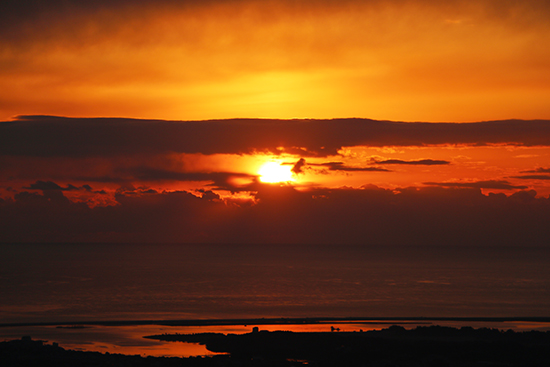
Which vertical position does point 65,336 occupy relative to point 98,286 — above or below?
below

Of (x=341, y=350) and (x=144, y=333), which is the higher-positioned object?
(x=144, y=333)

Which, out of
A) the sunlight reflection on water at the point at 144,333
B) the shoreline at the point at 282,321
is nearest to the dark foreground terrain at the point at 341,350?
the sunlight reflection on water at the point at 144,333

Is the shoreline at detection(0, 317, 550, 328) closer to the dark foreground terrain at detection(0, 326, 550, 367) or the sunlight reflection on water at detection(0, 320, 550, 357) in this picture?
the sunlight reflection on water at detection(0, 320, 550, 357)

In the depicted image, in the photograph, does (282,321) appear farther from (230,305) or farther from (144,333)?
(230,305)

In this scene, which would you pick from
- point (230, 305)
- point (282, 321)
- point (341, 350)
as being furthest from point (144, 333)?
point (230, 305)

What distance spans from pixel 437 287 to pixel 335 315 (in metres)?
61.2

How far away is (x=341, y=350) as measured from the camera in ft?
152

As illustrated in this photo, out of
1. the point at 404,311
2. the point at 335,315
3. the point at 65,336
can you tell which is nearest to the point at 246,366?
the point at 65,336

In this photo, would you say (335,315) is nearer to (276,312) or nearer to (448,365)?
(276,312)

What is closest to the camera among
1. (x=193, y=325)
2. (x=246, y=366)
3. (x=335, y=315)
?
(x=246, y=366)

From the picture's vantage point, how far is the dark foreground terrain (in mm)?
40625

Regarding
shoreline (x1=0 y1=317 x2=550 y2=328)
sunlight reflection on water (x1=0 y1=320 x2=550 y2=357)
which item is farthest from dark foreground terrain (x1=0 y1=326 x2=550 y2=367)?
shoreline (x1=0 y1=317 x2=550 y2=328)

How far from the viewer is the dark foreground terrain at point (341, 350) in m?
40.6

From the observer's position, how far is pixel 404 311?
86.8 meters
